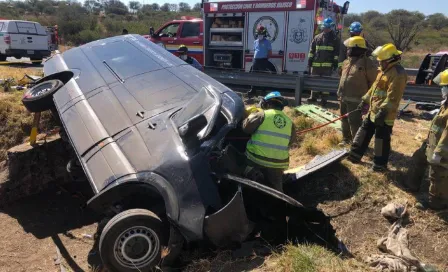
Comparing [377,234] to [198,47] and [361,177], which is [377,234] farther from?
[198,47]

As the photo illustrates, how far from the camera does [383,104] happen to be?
181 inches

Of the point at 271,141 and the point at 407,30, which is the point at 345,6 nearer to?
the point at 271,141

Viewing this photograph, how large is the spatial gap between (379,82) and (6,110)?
21.2 feet

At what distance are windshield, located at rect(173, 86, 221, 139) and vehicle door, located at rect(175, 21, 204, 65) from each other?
8.15 metres

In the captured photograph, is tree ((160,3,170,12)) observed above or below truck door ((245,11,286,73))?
above

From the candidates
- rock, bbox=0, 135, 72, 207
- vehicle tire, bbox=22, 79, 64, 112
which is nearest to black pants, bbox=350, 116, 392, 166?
vehicle tire, bbox=22, 79, 64, 112

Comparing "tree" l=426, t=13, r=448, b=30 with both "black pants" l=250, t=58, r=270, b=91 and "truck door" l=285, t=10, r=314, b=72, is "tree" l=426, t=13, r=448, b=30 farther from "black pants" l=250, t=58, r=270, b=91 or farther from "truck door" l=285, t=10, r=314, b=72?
"black pants" l=250, t=58, r=270, b=91

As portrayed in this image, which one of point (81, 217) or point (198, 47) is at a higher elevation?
point (198, 47)

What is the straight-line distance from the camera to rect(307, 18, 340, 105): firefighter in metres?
7.84

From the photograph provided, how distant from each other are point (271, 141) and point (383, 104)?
1.54 metres

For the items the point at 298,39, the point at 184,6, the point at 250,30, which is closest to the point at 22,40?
the point at 250,30

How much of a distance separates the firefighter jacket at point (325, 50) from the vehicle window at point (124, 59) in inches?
158

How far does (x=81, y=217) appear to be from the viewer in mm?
5402

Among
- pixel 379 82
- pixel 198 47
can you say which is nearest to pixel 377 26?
pixel 198 47
